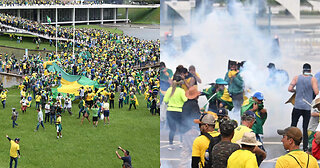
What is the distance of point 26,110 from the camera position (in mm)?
22422

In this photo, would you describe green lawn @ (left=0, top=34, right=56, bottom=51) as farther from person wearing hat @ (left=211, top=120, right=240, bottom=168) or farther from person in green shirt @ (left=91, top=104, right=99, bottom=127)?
person wearing hat @ (left=211, top=120, right=240, bottom=168)

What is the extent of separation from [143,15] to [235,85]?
7452 centimetres

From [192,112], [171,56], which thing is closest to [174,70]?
[171,56]

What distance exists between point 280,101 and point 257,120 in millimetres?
391

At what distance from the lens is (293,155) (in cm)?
514

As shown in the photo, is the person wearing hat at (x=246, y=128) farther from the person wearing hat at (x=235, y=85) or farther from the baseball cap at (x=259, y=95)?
the person wearing hat at (x=235, y=85)

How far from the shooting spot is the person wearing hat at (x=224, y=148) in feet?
18.4

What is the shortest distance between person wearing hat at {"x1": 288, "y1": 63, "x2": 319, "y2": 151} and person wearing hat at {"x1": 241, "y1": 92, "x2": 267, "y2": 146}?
385 mm

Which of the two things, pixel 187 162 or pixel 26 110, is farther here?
pixel 26 110

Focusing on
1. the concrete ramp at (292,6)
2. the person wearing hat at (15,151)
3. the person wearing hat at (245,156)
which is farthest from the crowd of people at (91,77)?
→ the person wearing hat at (245,156)

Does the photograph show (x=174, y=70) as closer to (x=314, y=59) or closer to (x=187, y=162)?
(x=187, y=162)

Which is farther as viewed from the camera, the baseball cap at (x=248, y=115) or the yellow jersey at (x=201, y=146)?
the baseball cap at (x=248, y=115)

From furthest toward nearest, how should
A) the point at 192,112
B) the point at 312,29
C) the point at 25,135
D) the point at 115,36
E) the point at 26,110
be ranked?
the point at 115,36 → the point at 26,110 → the point at 25,135 → the point at 192,112 → the point at 312,29

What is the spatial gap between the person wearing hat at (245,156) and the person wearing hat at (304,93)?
5.88ft
